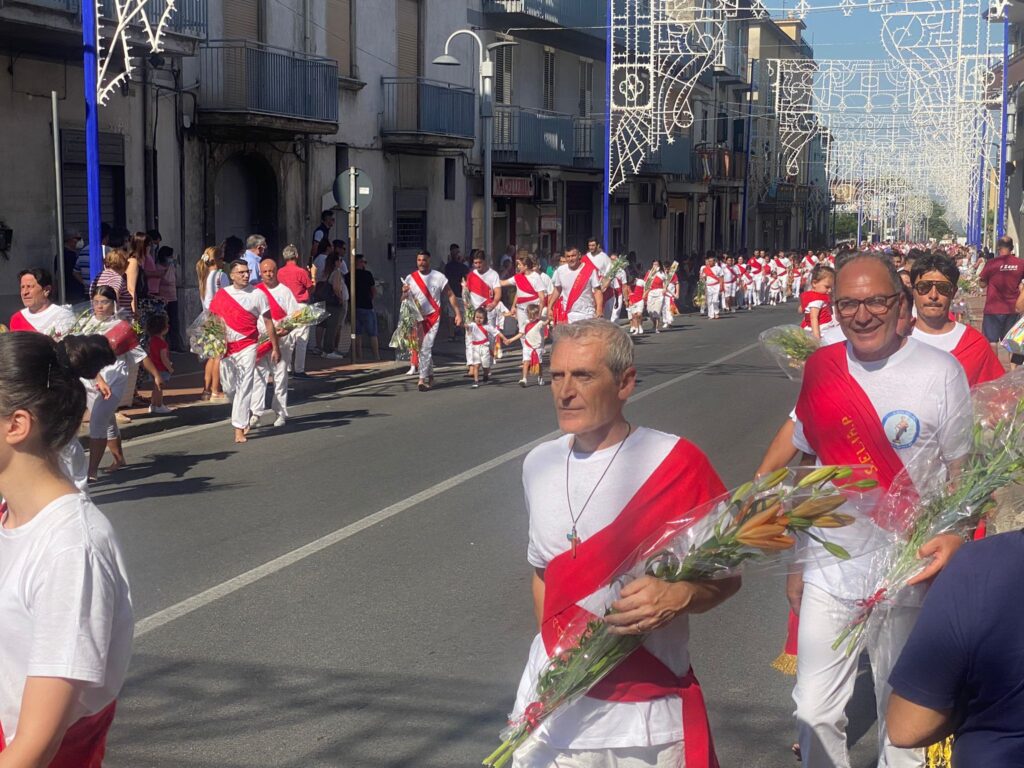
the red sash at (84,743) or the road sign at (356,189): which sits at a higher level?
the road sign at (356,189)

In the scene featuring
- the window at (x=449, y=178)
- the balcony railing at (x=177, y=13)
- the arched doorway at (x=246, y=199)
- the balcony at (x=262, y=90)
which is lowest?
the arched doorway at (x=246, y=199)

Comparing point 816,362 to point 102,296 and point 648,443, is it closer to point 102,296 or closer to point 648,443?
point 648,443

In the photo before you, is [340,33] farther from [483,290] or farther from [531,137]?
[483,290]

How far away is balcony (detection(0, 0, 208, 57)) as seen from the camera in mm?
15938

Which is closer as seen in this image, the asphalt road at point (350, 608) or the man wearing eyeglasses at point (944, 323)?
the asphalt road at point (350, 608)

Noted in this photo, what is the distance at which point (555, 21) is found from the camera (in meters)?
34.6

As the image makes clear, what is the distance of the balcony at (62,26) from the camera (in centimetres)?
1594

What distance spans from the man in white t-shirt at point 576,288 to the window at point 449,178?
12953mm

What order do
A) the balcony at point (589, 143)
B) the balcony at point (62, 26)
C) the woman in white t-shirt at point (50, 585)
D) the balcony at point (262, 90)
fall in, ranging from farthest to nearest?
the balcony at point (589, 143) < the balcony at point (262, 90) < the balcony at point (62, 26) < the woman in white t-shirt at point (50, 585)

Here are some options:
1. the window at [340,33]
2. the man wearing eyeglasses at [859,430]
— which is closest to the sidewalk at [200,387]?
the window at [340,33]

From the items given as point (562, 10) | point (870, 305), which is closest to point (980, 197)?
point (562, 10)

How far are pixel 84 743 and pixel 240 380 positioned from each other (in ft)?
34.8

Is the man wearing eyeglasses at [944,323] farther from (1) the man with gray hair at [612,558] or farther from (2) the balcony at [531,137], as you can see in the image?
(2) the balcony at [531,137]

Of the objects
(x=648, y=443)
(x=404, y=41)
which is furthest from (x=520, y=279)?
(x=648, y=443)
